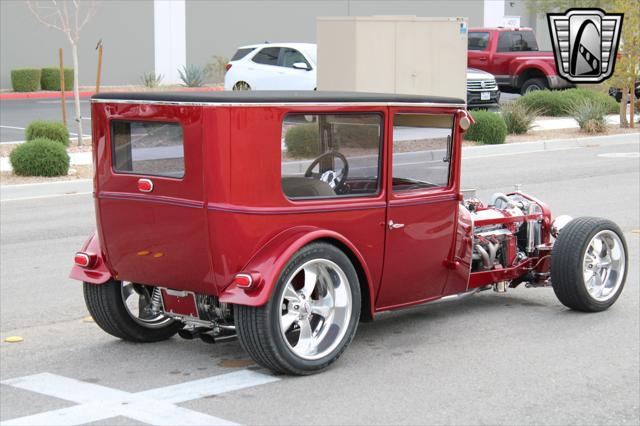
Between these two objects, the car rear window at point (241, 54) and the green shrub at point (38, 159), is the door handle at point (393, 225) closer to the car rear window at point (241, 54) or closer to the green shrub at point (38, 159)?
the green shrub at point (38, 159)

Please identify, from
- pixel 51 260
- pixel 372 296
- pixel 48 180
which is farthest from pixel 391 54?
pixel 372 296

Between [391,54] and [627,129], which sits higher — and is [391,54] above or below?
above

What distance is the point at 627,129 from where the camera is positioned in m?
24.3

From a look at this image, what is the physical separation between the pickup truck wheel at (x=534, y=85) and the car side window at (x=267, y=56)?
312 inches

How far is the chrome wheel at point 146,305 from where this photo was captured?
21.4 ft

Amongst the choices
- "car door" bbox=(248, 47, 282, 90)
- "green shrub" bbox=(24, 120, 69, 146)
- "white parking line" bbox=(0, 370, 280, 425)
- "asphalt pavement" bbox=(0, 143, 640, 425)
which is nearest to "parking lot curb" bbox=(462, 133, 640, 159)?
"green shrub" bbox=(24, 120, 69, 146)

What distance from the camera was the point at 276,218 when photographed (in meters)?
5.93

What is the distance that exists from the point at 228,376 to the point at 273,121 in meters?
1.46

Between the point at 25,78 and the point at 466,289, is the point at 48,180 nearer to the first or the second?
the point at 466,289

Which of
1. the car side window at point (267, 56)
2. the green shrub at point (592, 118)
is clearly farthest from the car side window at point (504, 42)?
the green shrub at point (592, 118)

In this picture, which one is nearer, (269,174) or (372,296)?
(269,174)

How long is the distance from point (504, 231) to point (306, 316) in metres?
2.10

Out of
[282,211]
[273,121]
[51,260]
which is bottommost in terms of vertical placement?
[51,260]

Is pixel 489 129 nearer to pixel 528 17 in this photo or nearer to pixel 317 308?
pixel 317 308
